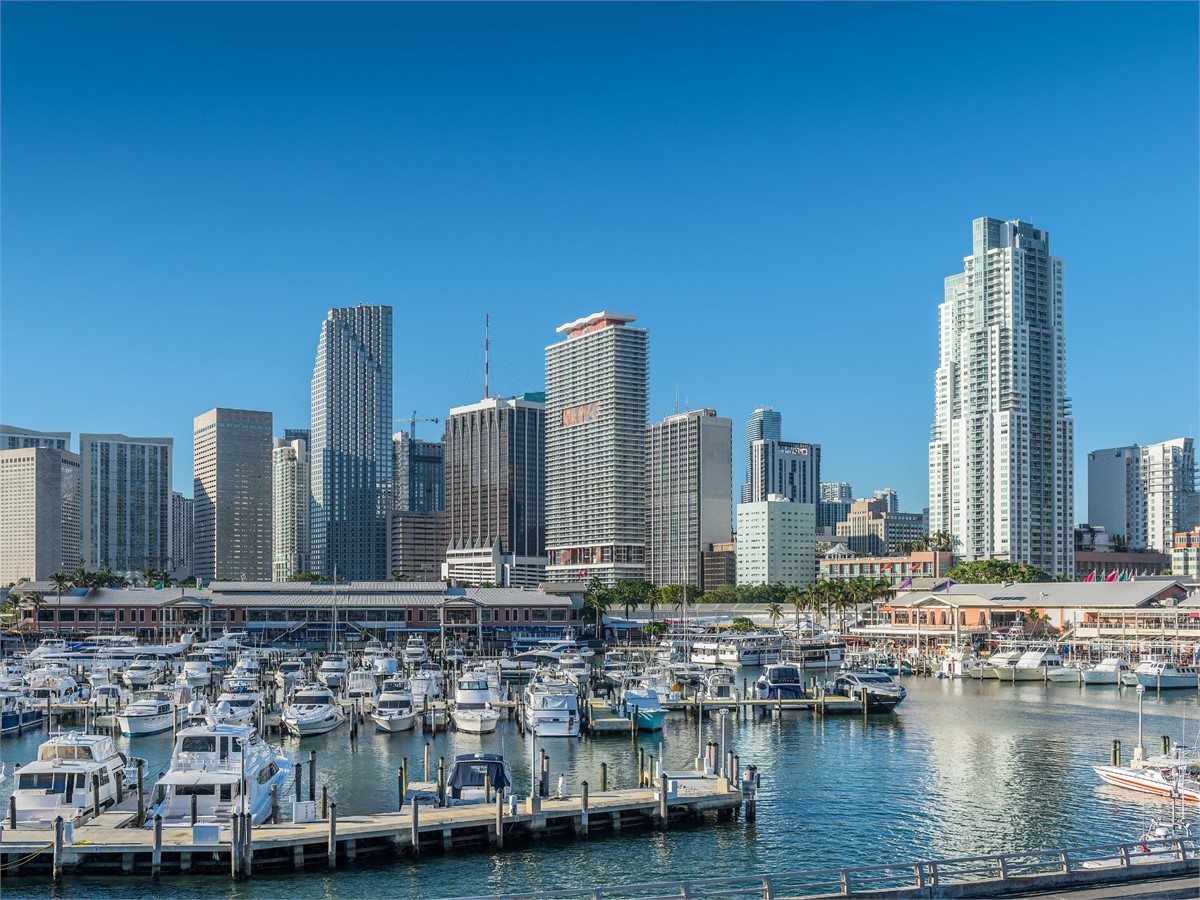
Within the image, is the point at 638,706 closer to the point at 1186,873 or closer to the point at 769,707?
the point at 769,707

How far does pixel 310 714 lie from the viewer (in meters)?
79.4

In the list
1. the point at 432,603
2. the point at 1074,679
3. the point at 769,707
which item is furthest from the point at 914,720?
the point at 432,603

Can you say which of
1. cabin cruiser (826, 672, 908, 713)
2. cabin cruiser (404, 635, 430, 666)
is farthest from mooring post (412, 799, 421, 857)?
cabin cruiser (404, 635, 430, 666)

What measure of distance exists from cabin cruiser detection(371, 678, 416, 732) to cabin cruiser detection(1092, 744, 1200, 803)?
42.2 metres

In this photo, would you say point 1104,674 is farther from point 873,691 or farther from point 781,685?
point 781,685

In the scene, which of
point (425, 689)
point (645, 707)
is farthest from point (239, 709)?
point (645, 707)

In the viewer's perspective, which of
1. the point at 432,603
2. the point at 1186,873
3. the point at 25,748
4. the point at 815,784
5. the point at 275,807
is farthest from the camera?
the point at 432,603

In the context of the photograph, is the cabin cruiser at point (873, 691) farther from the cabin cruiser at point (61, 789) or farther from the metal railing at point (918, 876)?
the cabin cruiser at point (61, 789)

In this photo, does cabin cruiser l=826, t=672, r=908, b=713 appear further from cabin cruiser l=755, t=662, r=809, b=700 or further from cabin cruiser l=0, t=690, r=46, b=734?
cabin cruiser l=0, t=690, r=46, b=734

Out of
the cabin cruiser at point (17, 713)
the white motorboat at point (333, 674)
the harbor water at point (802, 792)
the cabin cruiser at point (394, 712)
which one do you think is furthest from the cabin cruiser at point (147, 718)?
the white motorboat at point (333, 674)

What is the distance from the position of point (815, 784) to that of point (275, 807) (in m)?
27.3

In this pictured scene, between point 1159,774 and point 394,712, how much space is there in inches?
1803

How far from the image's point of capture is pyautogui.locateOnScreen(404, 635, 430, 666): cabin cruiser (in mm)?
130275

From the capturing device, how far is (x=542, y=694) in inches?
3204
